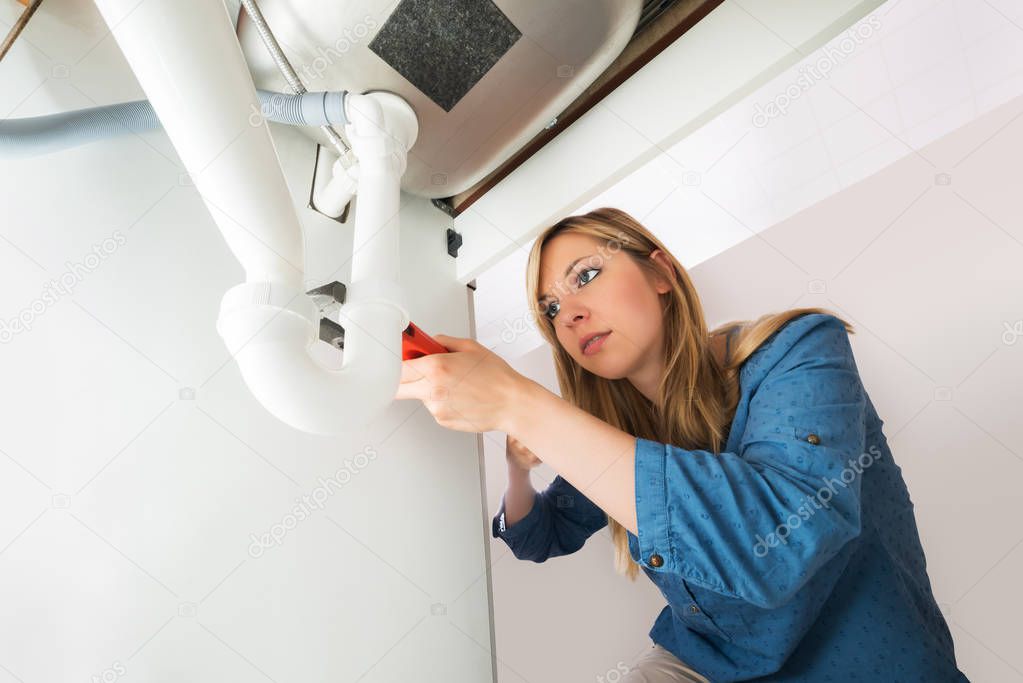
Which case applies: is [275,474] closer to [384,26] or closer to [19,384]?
[19,384]

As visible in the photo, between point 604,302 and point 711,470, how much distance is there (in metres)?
0.41

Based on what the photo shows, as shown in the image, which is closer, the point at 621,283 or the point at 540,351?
the point at 621,283

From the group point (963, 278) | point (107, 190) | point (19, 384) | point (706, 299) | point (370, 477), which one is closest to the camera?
point (19, 384)

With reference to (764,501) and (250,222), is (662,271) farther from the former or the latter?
(250,222)

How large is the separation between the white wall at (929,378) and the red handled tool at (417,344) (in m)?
0.34

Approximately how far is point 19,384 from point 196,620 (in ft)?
0.92

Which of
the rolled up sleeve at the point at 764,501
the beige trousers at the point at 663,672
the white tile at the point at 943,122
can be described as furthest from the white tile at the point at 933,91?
the beige trousers at the point at 663,672

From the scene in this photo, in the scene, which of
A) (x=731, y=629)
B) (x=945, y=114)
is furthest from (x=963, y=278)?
(x=731, y=629)

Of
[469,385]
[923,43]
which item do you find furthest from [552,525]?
[923,43]

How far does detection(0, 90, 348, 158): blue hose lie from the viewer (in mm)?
595

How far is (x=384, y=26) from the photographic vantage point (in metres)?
0.72

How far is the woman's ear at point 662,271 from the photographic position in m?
0.96

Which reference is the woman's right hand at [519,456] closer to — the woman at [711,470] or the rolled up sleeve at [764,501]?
the woman at [711,470]

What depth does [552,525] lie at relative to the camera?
0.97 m
